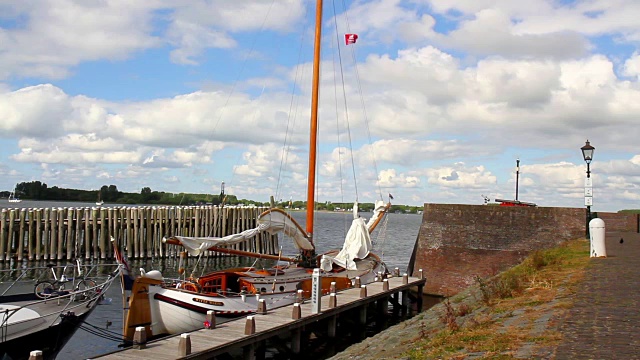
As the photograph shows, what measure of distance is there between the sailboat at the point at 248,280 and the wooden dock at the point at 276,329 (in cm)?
75

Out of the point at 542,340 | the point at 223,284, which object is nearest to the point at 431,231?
the point at 223,284

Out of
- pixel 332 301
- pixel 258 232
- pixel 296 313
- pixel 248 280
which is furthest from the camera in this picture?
pixel 258 232

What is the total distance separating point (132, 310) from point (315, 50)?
564 inches

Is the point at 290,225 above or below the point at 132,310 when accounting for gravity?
above

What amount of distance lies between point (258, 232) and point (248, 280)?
245 cm

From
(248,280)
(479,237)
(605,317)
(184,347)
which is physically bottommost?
(184,347)

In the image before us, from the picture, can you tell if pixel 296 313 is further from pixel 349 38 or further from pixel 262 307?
pixel 349 38

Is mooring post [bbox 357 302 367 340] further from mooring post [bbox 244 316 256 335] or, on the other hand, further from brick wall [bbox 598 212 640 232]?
brick wall [bbox 598 212 640 232]

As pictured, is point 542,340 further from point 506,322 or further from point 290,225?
point 290,225

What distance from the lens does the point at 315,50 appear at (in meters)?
24.7

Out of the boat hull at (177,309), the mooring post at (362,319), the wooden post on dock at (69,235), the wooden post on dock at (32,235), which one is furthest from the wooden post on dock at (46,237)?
the mooring post at (362,319)

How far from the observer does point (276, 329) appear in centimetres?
1522

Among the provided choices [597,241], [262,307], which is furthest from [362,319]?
[597,241]

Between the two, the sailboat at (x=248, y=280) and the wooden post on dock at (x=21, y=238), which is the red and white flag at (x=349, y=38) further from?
the wooden post on dock at (x=21, y=238)
